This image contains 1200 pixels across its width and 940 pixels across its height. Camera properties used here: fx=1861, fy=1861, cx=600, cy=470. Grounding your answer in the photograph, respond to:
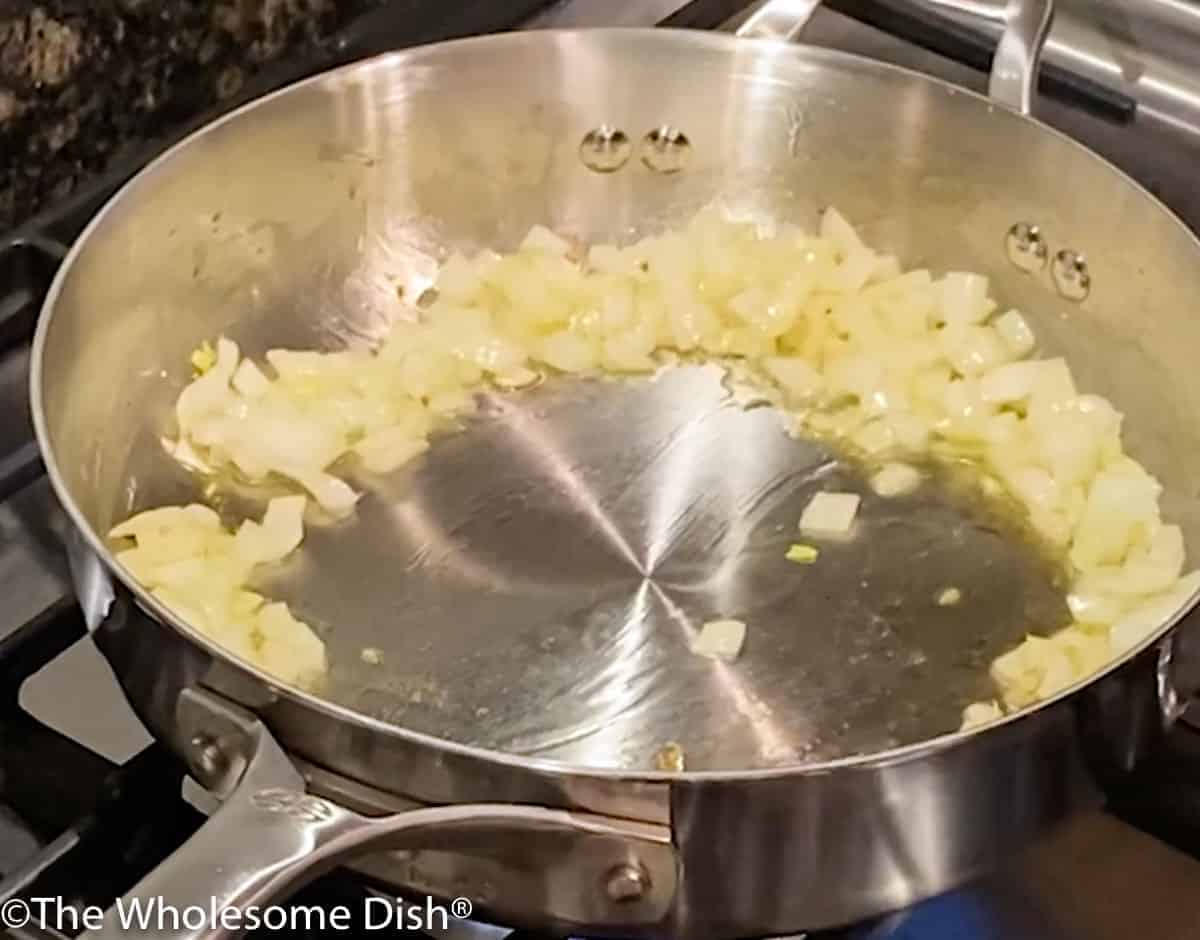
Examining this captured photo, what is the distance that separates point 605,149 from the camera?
3.07 ft

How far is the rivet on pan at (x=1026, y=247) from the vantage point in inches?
35.3

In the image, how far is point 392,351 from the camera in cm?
88

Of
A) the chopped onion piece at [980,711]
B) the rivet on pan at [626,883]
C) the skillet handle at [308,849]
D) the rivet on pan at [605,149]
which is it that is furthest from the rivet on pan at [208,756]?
the rivet on pan at [605,149]

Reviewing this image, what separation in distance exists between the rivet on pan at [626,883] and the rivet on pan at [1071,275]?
1.47ft

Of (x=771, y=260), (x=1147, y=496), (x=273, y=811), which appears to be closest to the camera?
(x=273, y=811)

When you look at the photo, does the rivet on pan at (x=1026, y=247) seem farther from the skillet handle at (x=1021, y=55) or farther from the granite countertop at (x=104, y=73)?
the granite countertop at (x=104, y=73)

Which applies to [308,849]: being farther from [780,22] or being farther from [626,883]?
[780,22]

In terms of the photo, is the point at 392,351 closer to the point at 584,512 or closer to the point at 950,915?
the point at 584,512

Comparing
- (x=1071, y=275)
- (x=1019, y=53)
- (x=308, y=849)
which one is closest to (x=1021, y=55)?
(x=1019, y=53)

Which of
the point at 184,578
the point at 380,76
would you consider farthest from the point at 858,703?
the point at 380,76

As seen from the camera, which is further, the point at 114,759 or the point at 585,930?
the point at 114,759

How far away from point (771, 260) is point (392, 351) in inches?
7.6

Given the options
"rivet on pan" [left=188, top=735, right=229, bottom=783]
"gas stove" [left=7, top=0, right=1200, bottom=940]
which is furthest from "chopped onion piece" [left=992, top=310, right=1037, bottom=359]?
"rivet on pan" [left=188, top=735, right=229, bottom=783]

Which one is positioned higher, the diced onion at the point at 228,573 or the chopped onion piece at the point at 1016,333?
the chopped onion piece at the point at 1016,333
